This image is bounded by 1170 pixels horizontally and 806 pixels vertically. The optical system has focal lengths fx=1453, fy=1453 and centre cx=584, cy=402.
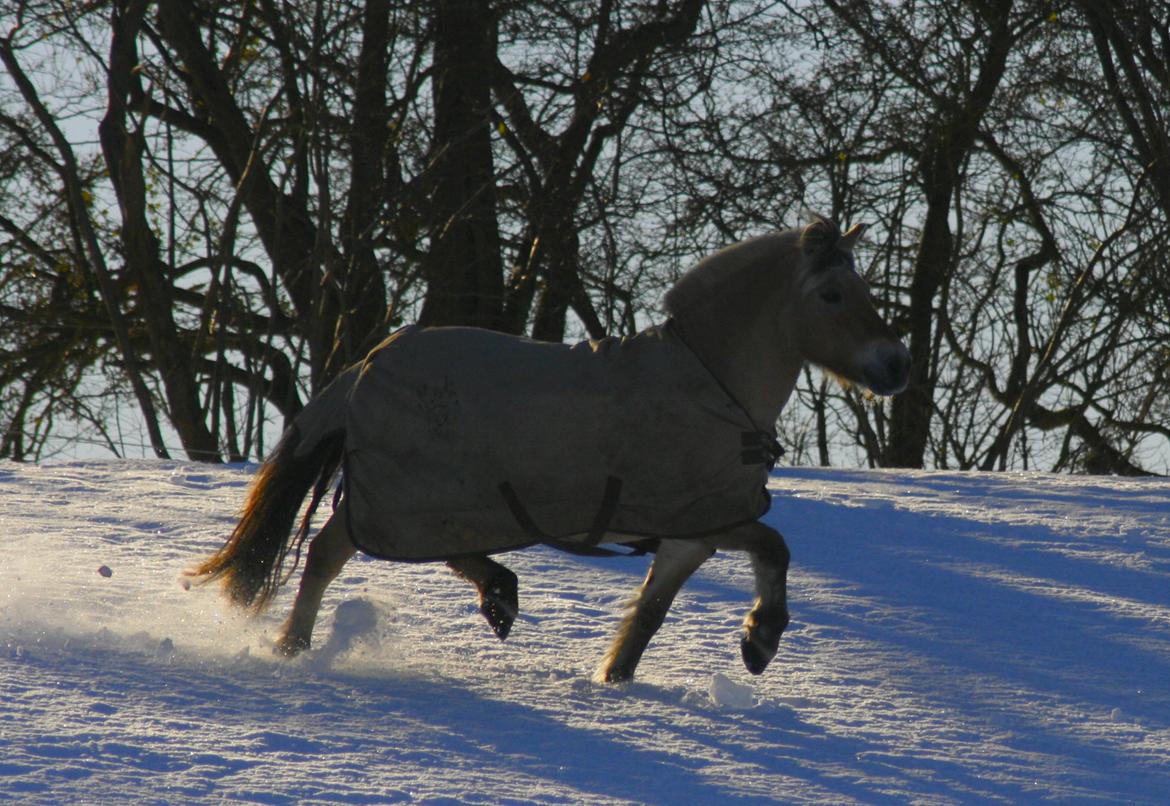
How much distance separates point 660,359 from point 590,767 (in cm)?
125

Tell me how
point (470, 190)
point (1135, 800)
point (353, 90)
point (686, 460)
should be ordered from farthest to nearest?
point (470, 190)
point (353, 90)
point (686, 460)
point (1135, 800)

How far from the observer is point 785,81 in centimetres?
1259

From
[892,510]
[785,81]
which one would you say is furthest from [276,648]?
[785,81]

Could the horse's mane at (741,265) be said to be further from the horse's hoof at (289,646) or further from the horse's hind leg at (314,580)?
the horse's hoof at (289,646)

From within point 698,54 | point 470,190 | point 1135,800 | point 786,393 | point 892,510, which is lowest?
point 1135,800

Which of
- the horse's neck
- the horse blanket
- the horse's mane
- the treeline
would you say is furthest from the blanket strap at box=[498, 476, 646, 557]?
the treeline

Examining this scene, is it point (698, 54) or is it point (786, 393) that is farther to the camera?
point (698, 54)

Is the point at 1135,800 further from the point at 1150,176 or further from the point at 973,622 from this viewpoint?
the point at 1150,176

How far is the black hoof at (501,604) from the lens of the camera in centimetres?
426

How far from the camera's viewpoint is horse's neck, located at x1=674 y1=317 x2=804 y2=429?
4016mm

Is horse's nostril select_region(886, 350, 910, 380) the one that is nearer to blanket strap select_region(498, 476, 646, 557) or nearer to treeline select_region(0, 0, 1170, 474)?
blanket strap select_region(498, 476, 646, 557)

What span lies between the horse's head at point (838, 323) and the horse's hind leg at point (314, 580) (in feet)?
4.72

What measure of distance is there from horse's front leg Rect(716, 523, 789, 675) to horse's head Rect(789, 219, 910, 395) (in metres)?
0.51

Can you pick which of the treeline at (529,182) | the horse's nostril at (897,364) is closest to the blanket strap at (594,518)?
the horse's nostril at (897,364)
